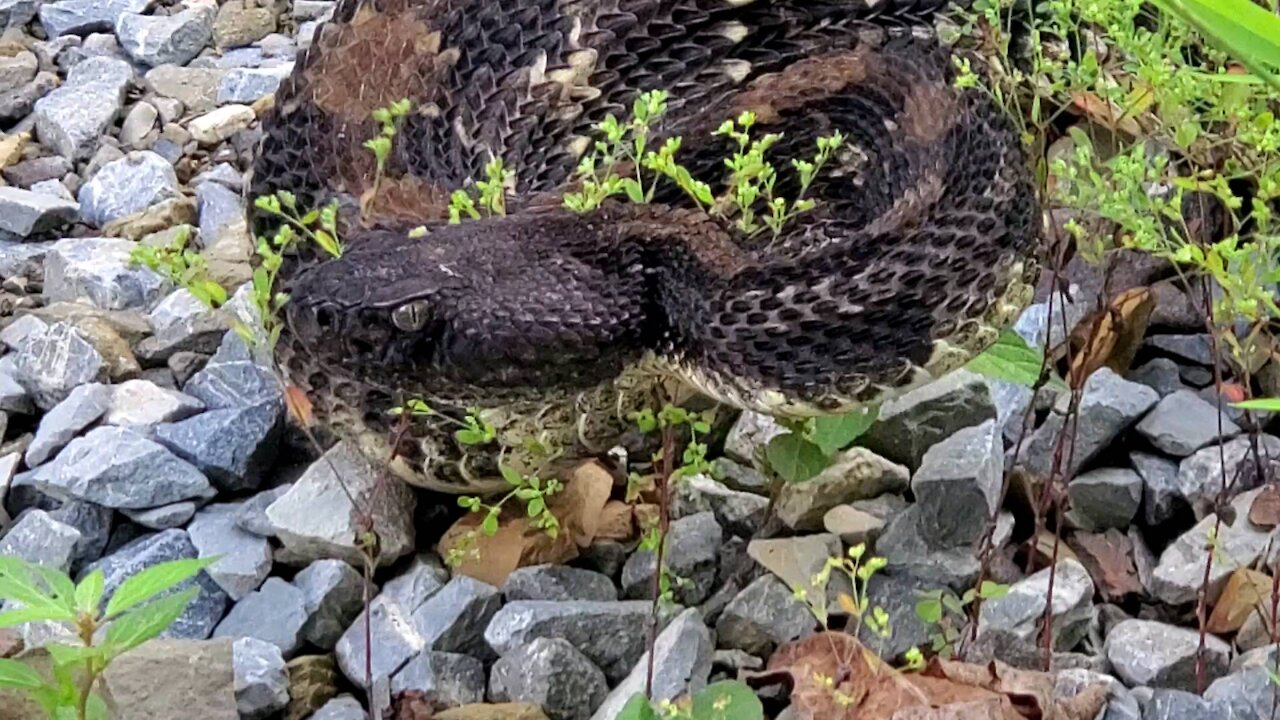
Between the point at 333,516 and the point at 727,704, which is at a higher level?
the point at 727,704

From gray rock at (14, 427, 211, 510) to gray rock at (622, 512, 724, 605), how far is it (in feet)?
2.04

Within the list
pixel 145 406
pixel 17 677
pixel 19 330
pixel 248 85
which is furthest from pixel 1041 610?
pixel 248 85

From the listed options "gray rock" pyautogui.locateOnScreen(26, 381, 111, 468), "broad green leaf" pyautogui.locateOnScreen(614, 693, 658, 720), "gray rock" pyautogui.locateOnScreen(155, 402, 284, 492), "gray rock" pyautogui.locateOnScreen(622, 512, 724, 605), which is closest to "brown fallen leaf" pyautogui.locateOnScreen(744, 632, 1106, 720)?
"broad green leaf" pyautogui.locateOnScreen(614, 693, 658, 720)

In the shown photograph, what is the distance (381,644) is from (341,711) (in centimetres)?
11

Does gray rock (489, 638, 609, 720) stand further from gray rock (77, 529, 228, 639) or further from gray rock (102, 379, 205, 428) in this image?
gray rock (102, 379, 205, 428)

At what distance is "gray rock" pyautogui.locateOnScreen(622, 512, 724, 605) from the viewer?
2162 mm

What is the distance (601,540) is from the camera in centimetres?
226

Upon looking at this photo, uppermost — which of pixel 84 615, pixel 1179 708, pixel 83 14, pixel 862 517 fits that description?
pixel 84 615

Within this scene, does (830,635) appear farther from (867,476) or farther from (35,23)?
(35,23)

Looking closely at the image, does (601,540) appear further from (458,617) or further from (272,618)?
(272,618)

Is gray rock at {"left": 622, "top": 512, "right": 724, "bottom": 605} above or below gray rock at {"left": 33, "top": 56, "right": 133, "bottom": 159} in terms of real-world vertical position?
above

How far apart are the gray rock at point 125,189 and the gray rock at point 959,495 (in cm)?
176

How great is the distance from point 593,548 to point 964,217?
0.66 meters

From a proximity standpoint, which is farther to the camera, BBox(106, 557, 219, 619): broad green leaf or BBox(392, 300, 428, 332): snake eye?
BBox(392, 300, 428, 332): snake eye
